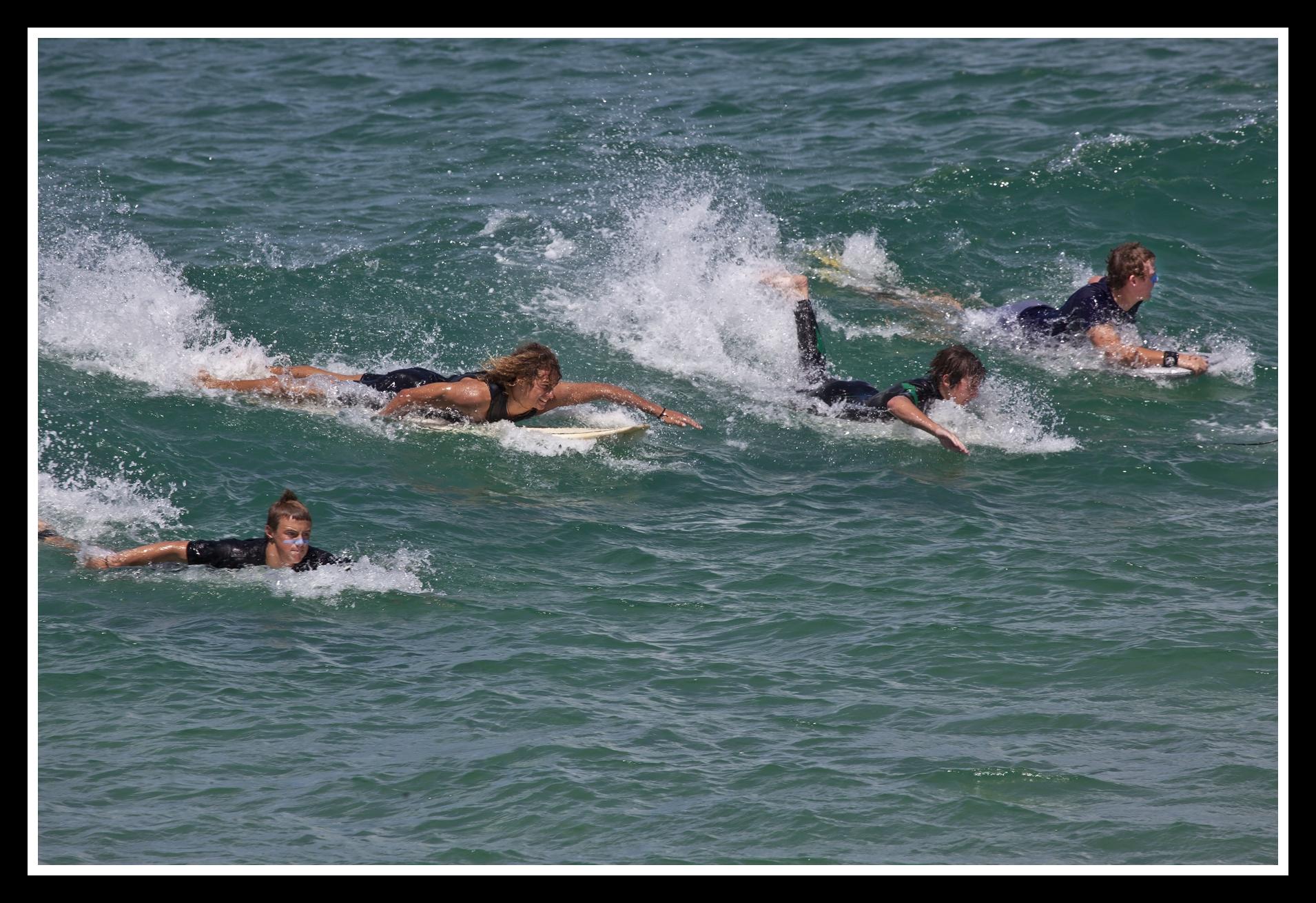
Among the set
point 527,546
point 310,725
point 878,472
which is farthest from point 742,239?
point 310,725

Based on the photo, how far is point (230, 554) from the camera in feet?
32.2

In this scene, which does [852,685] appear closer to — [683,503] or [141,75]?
[683,503]

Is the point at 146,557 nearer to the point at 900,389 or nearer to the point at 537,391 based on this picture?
the point at 537,391

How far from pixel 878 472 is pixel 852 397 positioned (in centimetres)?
112

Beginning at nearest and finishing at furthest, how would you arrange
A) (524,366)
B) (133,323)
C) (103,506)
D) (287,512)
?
(287,512) → (103,506) → (524,366) → (133,323)

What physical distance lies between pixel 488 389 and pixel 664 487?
180cm

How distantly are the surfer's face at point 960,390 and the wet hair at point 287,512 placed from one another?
574cm

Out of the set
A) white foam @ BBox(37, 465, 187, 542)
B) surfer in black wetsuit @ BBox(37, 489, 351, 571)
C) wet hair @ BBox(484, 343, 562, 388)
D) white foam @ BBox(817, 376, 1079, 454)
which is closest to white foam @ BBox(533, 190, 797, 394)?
white foam @ BBox(817, 376, 1079, 454)

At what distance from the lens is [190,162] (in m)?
19.5

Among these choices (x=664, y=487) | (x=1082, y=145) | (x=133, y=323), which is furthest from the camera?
(x=1082, y=145)

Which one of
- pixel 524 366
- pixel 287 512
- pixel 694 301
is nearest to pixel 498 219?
pixel 694 301

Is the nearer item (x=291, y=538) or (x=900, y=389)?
(x=291, y=538)

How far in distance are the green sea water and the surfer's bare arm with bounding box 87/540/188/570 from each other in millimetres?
184

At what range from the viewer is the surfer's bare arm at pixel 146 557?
9828 mm
